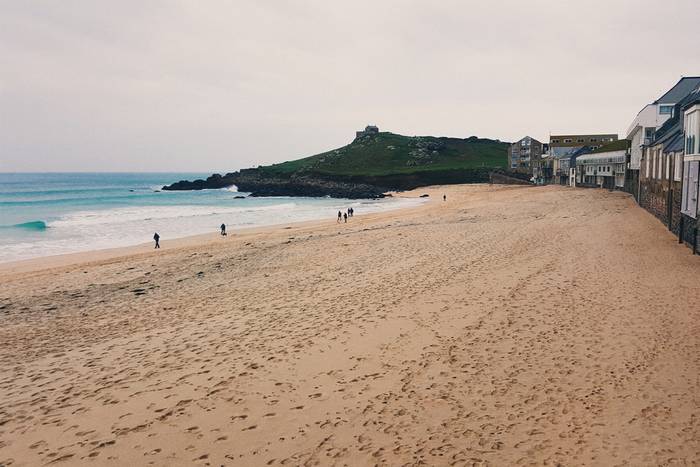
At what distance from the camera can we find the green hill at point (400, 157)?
122 meters

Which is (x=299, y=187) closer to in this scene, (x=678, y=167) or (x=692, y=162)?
(x=678, y=167)

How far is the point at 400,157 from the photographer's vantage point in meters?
143

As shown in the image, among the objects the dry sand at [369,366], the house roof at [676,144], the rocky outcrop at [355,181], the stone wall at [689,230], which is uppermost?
the house roof at [676,144]

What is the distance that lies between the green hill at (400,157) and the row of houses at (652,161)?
2478 centimetres

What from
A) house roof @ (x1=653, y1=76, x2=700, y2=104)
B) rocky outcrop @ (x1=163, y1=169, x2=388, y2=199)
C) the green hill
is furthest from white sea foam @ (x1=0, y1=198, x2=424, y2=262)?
the green hill

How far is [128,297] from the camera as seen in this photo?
640 inches

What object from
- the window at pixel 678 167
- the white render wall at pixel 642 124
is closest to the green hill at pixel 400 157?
the white render wall at pixel 642 124

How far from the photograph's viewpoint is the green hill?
12162 centimetres

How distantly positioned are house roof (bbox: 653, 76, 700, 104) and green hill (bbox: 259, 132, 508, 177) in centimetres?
6756

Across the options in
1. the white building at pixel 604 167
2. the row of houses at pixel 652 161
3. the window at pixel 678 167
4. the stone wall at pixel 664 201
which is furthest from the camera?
the white building at pixel 604 167

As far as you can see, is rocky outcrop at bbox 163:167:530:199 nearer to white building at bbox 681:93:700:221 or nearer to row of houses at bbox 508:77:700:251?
row of houses at bbox 508:77:700:251

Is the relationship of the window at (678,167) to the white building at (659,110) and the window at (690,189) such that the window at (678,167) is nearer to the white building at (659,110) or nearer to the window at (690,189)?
the window at (690,189)

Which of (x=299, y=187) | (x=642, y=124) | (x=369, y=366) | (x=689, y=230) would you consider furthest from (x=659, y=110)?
(x=299, y=187)

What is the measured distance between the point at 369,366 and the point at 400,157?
13687 centimetres
